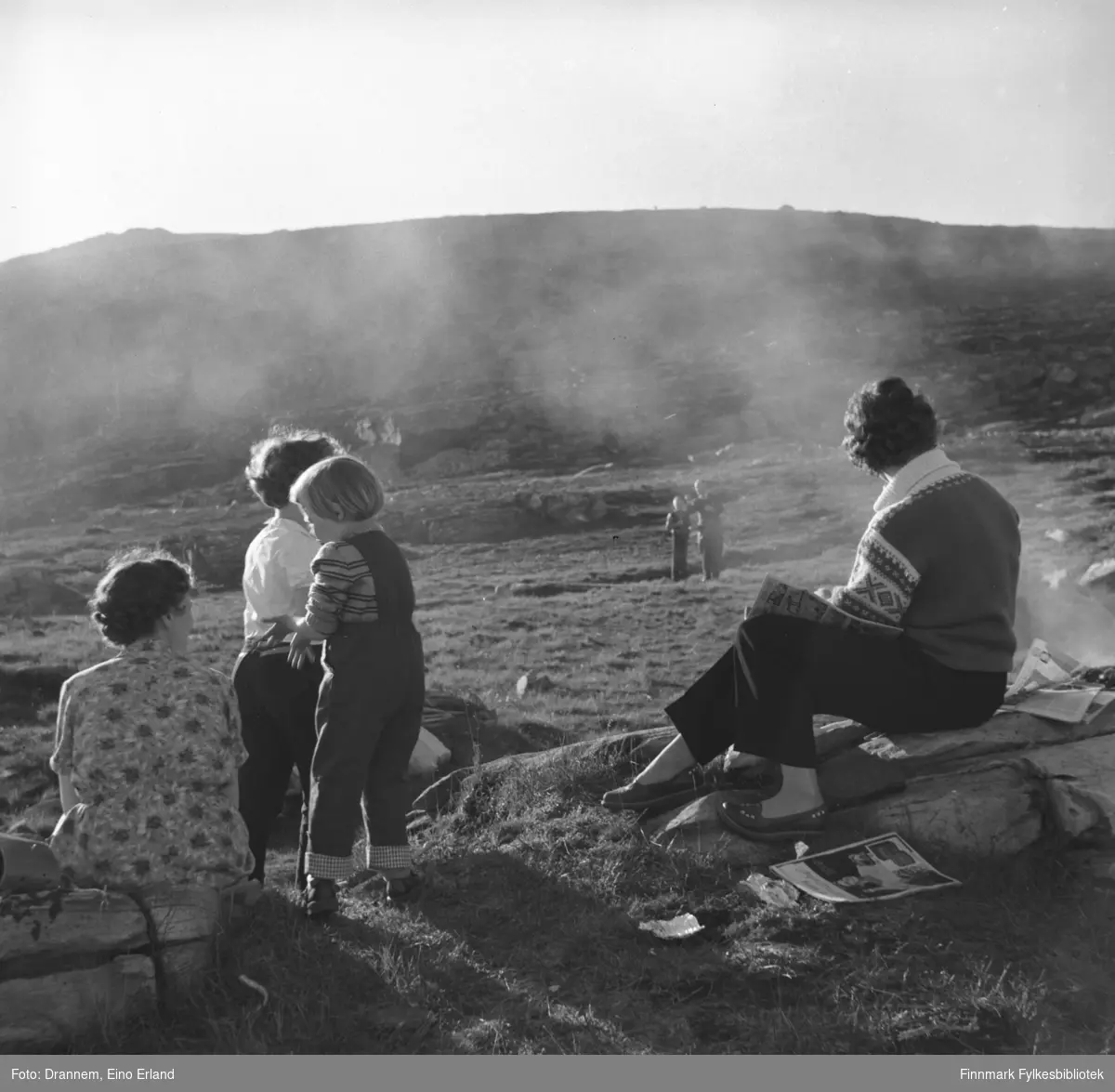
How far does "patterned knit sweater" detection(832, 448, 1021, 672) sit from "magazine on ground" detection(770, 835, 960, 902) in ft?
2.06

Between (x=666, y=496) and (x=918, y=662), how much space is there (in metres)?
22.1

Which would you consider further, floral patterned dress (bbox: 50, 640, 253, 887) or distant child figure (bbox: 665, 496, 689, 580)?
distant child figure (bbox: 665, 496, 689, 580)

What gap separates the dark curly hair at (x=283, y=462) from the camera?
388cm

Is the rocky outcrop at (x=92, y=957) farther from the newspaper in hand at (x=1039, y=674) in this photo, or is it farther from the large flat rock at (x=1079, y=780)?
the newspaper in hand at (x=1039, y=674)

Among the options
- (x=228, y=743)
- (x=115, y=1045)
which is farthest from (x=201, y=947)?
(x=228, y=743)

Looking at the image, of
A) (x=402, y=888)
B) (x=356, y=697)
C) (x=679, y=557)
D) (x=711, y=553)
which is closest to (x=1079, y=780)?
(x=402, y=888)

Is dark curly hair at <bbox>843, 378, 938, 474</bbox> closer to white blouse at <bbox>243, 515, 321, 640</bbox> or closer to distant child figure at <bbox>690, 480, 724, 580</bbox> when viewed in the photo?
white blouse at <bbox>243, 515, 321, 640</bbox>

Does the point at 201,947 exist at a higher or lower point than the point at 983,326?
lower

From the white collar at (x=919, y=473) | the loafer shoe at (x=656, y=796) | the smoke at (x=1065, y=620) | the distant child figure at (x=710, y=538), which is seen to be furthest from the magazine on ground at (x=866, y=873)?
the distant child figure at (x=710, y=538)

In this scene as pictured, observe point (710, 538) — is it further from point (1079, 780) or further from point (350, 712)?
point (350, 712)

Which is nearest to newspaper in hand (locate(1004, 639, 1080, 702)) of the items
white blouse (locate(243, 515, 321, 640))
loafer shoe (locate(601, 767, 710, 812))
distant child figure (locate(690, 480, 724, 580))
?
loafer shoe (locate(601, 767, 710, 812))

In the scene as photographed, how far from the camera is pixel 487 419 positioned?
35.9 metres

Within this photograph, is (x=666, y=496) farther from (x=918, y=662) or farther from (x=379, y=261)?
(x=379, y=261)

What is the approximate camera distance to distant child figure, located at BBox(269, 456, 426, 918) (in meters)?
3.49
